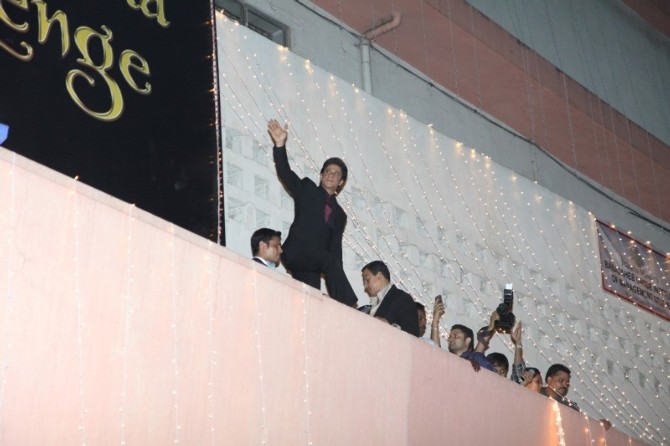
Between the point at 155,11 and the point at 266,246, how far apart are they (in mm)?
1825

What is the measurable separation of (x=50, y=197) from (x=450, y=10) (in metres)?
6.13

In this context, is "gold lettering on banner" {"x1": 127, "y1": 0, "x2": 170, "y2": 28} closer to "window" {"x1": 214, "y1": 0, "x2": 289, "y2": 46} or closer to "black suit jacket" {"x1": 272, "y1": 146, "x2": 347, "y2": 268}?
"black suit jacket" {"x1": 272, "y1": 146, "x2": 347, "y2": 268}

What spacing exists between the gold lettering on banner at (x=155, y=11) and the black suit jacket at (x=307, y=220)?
1146 mm

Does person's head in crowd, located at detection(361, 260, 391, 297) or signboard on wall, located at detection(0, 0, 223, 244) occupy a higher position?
signboard on wall, located at detection(0, 0, 223, 244)

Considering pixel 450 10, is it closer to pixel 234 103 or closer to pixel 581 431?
pixel 234 103

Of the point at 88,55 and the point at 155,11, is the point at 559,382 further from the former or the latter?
the point at 88,55

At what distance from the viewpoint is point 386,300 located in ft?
20.7

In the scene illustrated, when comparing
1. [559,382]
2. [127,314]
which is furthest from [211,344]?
[559,382]

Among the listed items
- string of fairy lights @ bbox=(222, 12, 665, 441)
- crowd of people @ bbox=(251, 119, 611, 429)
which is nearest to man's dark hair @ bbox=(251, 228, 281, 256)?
crowd of people @ bbox=(251, 119, 611, 429)

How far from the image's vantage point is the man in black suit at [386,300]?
20.6 ft

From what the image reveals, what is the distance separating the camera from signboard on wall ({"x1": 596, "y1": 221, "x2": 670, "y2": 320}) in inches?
421

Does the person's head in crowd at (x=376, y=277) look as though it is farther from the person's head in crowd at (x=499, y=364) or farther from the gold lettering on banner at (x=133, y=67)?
the gold lettering on banner at (x=133, y=67)

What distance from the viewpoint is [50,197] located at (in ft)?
14.4

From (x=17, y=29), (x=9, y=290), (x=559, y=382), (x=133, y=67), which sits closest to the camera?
(x=9, y=290)
